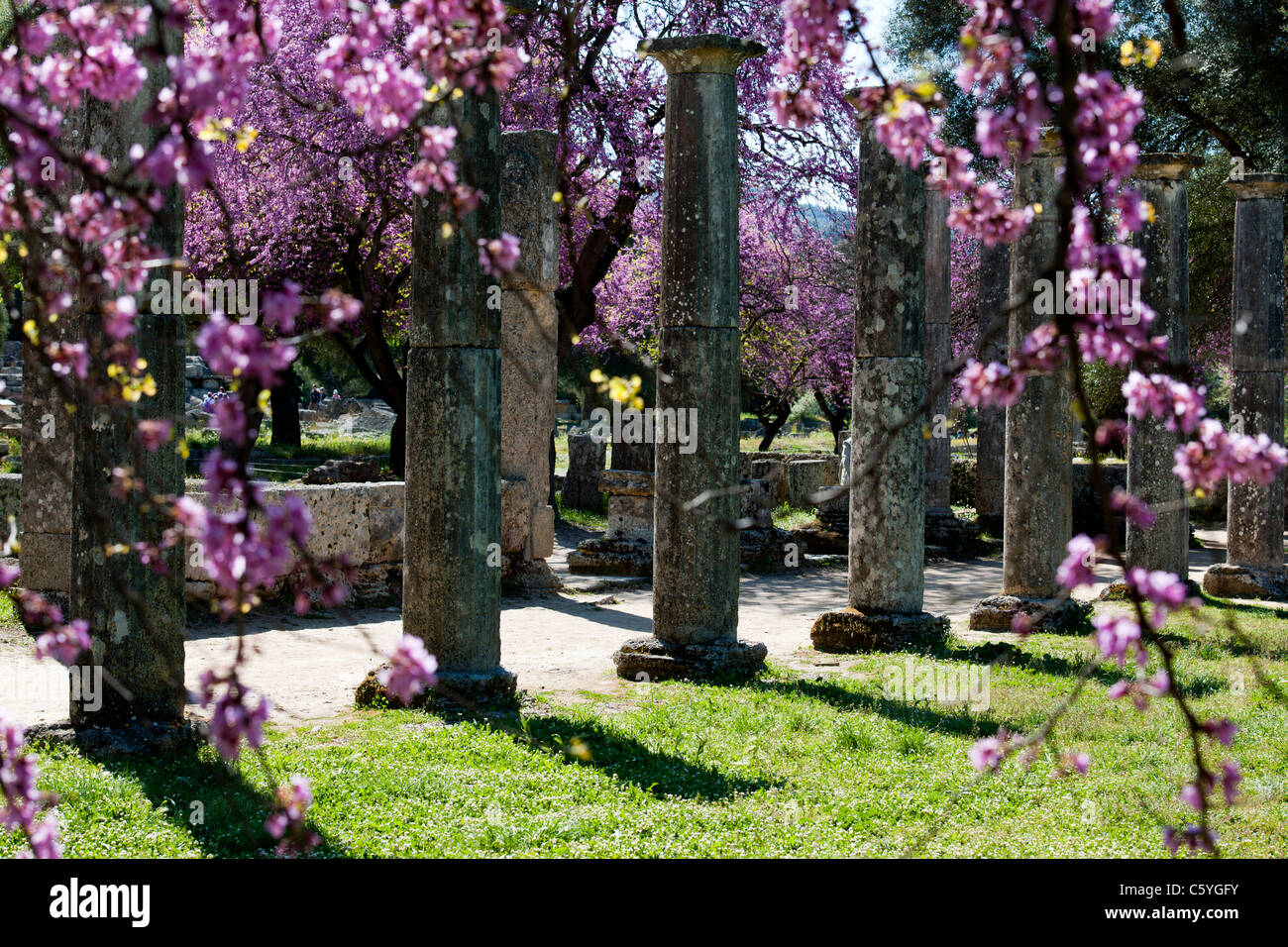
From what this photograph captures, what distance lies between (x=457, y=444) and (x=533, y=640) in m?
3.73

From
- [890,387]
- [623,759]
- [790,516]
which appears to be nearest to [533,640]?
[890,387]

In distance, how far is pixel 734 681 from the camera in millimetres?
8648

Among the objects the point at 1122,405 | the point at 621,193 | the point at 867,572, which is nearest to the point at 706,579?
the point at 867,572

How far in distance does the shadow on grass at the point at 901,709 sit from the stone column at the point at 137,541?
3845 millimetres

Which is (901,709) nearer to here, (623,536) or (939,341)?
(623,536)

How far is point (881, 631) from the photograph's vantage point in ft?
32.5

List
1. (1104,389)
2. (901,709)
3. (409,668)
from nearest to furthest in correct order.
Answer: (409,668) → (901,709) → (1104,389)

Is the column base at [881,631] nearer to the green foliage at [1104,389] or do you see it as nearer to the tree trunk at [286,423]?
the green foliage at [1104,389]

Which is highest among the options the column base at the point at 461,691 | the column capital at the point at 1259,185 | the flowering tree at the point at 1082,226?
the column capital at the point at 1259,185

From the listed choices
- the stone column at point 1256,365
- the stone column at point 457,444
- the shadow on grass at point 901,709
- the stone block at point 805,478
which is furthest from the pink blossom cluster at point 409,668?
the stone block at point 805,478

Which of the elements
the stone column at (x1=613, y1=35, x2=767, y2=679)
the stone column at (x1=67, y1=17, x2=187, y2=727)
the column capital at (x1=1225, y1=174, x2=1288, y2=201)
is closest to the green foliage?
the column capital at (x1=1225, y1=174, x2=1288, y2=201)

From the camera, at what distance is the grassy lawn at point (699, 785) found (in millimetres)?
5277

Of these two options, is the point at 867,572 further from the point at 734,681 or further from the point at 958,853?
the point at 958,853

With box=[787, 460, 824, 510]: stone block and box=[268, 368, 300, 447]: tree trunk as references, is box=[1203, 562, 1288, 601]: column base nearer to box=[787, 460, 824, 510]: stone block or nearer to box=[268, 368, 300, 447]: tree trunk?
box=[787, 460, 824, 510]: stone block
